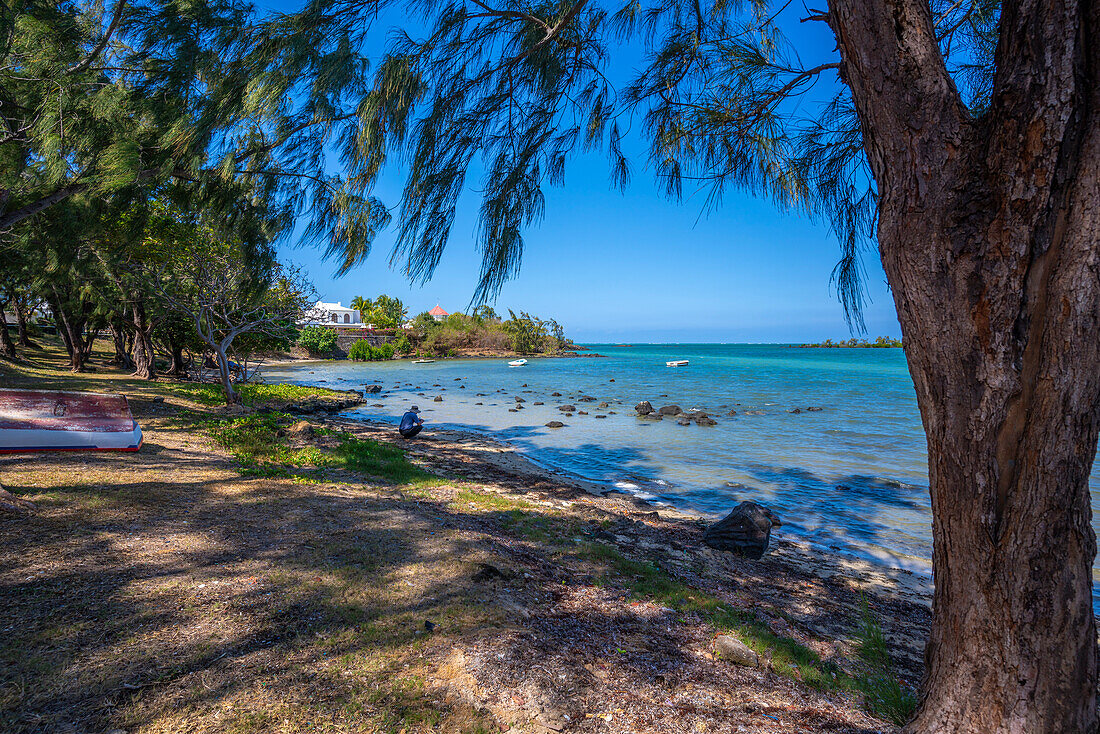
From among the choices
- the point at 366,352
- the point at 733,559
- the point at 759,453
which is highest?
the point at 366,352

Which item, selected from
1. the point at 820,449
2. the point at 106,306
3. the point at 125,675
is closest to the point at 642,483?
the point at 820,449

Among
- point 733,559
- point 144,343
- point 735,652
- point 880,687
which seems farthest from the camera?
point 144,343

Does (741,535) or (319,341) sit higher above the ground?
(319,341)

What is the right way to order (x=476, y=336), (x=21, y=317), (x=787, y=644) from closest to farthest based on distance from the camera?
1. (x=787, y=644)
2. (x=21, y=317)
3. (x=476, y=336)

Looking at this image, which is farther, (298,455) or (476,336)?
(476,336)

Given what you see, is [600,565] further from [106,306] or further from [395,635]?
[106,306]

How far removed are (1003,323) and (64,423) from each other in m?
8.09

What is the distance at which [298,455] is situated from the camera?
7.07 meters

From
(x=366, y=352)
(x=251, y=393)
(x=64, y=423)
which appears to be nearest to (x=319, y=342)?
(x=366, y=352)

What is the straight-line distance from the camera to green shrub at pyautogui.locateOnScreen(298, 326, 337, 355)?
46969mm

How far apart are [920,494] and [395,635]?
977cm

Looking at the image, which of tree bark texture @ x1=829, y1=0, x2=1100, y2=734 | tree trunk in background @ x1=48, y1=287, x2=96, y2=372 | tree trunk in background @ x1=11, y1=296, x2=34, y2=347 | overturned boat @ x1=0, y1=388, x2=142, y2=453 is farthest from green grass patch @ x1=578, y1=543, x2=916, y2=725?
tree trunk in background @ x1=11, y1=296, x2=34, y2=347

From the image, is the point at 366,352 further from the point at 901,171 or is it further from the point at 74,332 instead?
the point at 901,171

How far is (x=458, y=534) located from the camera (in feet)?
14.2
